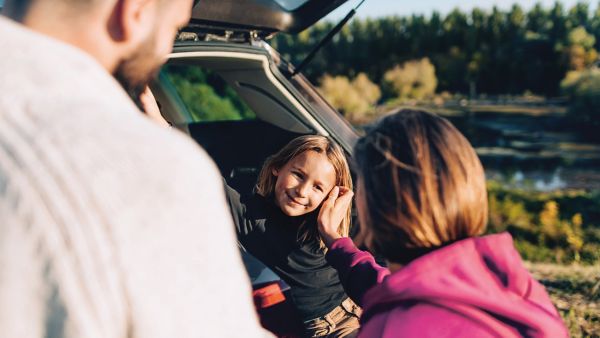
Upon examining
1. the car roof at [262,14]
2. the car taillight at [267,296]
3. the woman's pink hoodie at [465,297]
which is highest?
the car roof at [262,14]

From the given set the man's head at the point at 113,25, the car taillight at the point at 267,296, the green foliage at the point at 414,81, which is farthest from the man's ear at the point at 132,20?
the green foliage at the point at 414,81

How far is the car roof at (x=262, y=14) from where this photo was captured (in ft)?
7.41

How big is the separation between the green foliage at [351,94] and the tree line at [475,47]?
0.50 m

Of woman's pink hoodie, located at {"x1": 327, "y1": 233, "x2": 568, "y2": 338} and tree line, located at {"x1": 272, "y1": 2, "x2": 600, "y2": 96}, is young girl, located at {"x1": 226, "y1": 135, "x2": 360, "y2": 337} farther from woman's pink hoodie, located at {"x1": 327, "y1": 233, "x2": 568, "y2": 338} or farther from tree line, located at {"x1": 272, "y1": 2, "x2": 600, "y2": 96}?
tree line, located at {"x1": 272, "y1": 2, "x2": 600, "y2": 96}

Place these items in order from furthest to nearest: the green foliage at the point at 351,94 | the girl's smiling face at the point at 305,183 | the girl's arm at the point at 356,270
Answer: the green foliage at the point at 351,94
the girl's smiling face at the point at 305,183
the girl's arm at the point at 356,270

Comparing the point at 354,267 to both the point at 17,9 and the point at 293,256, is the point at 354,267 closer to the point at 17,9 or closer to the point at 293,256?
the point at 293,256

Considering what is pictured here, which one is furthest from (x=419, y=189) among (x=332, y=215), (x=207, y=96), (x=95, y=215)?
(x=207, y=96)

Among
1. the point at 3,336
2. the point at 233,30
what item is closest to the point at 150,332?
the point at 3,336

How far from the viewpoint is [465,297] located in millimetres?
1262

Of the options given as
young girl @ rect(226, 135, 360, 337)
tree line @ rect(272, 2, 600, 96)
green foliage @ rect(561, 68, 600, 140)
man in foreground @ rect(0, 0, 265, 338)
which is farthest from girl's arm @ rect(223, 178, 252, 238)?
tree line @ rect(272, 2, 600, 96)

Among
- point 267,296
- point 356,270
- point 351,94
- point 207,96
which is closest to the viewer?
point 356,270

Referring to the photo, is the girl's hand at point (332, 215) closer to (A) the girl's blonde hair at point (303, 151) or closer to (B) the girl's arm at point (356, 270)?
(B) the girl's arm at point (356, 270)

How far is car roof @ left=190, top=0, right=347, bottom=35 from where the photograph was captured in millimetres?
2260

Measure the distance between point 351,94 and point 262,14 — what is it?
9008 millimetres
